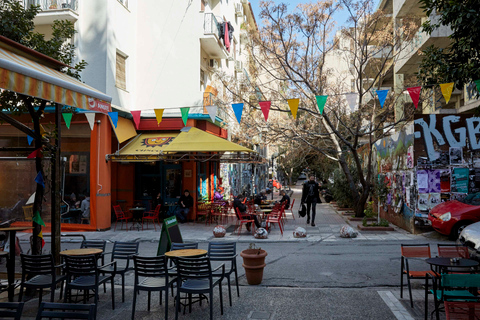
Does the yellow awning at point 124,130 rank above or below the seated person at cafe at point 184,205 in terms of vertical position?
above

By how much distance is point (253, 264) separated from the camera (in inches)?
301

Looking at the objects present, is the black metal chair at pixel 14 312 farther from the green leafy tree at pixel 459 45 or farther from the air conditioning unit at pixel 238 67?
the air conditioning unit at pixel 238 67

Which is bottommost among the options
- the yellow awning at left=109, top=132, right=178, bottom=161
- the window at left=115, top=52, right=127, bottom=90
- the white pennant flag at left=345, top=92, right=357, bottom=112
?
the yellow awning at left=109, top=132, right=178, bottom=161

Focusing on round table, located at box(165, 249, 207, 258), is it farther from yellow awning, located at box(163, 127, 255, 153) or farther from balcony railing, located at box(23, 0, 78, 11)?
balcony railing, located at box(23, 0, 78, 11)

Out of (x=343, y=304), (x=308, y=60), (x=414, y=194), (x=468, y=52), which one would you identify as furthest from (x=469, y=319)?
(x=308, y=60)

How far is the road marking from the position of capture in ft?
19.1

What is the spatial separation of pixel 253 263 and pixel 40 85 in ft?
15.8

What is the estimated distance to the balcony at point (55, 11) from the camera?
15852 millimetres

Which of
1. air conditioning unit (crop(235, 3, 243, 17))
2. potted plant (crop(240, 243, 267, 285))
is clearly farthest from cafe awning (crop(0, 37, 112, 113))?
air conditioning unit (crop(235, 3, 243, 17))

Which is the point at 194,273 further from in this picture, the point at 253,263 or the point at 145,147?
the point at 145,147

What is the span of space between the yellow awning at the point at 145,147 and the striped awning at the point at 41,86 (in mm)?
9833

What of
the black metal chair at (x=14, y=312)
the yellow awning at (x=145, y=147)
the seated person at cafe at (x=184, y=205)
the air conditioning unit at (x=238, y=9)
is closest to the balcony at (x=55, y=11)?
the yellow awning at (x=145, y=147)

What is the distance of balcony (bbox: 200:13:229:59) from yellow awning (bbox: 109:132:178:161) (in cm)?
499

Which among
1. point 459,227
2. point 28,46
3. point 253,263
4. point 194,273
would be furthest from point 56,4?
point 459,227
